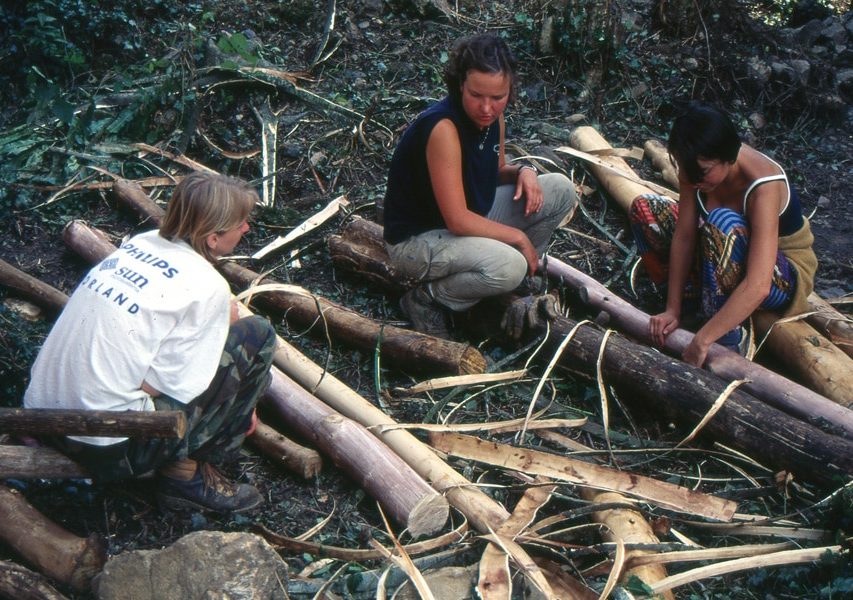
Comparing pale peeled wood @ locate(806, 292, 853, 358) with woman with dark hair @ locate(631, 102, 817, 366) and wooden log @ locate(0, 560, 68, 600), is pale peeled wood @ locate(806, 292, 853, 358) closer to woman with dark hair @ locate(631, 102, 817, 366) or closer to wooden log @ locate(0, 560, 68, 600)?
woman with dark hair @ locate(631, 102, 817, 366)

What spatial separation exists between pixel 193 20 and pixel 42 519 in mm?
5015

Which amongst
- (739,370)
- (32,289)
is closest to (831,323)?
(739,370)

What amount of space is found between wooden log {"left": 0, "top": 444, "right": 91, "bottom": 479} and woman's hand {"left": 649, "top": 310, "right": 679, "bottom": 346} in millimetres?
2574

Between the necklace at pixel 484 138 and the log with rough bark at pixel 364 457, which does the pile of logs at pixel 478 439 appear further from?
the necklace at pixel 484 138

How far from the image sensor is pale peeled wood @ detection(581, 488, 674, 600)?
3004 millimetres

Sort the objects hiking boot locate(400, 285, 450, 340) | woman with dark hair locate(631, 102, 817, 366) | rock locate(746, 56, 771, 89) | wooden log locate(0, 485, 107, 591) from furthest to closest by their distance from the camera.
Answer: rock locate(746, 56, 771, 89) → hiking boot locate(400, 285, 450, 340) → woman with dark hair locate(631, 102, 817, 366) → wooden log locate(0, 485, 107, 591)

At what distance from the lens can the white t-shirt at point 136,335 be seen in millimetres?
2875

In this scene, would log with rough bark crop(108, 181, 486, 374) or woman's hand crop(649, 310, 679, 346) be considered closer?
log with rough bark crop(108, 181, 486, 374)

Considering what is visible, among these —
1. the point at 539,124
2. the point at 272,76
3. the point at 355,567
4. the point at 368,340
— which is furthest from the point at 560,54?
the point at 355,567

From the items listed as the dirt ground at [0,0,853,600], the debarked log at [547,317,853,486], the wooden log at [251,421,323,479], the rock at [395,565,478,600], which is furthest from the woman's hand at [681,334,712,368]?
the wooden log at [251,421,323,479]

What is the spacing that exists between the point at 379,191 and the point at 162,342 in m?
2.80

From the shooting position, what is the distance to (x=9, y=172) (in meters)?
5.33

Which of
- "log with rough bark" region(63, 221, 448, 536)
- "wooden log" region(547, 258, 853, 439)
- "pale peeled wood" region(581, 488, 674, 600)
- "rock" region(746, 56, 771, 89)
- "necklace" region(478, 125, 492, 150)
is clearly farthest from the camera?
"rock" region(746, 56, 771, 89)

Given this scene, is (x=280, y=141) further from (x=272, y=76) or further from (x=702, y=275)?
(x=702, y=275)
